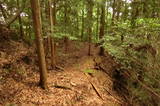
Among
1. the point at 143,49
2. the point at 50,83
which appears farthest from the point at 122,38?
the point at 50,83

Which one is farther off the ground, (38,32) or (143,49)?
(38,32)

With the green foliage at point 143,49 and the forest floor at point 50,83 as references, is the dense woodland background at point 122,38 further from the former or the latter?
the forest floor at point 50,83

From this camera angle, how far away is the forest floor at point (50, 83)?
663cm

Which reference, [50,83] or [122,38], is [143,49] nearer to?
[122,38]

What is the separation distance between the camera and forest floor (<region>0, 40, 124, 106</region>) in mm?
6633

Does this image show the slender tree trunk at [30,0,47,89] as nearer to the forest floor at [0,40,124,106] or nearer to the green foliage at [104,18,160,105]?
the forest floor at [0,40,124,106]

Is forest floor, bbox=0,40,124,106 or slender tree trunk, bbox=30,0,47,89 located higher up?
slender tree trunk, bbox=30,0,47,89

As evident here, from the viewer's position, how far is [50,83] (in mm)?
8094

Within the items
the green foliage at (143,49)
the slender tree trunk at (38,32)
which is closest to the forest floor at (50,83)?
the slender tree trunk at (38,32)

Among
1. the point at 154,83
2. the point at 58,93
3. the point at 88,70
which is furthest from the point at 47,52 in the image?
the point at 154,83

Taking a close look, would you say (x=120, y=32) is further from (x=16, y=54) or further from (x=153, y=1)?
(x=16, y=54)

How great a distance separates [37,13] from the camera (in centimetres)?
628

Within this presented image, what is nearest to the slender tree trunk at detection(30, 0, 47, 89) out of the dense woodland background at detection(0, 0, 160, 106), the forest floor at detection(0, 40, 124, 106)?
the dense woodland background at detection(0, 0, 160, 106)

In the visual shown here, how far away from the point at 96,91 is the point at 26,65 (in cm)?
441
